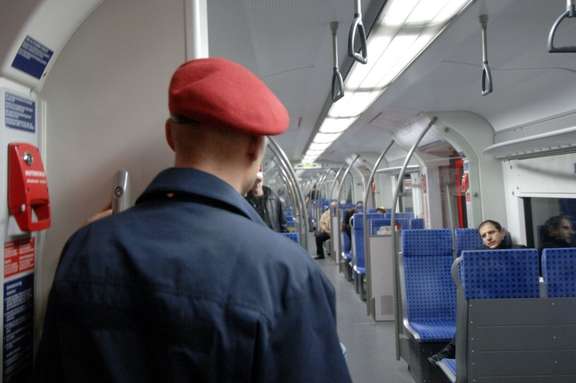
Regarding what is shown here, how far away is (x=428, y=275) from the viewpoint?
414 cm

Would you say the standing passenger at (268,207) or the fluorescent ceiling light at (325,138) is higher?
the fluorescent ceiling light at (325,138)

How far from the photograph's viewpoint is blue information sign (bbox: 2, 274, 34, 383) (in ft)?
3.83

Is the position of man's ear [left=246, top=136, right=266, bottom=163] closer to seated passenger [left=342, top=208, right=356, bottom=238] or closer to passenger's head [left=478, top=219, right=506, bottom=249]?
passenger's head [left=478, top=219, right=506, bottom=249]

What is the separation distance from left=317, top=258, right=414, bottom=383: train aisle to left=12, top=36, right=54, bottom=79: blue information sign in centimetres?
391

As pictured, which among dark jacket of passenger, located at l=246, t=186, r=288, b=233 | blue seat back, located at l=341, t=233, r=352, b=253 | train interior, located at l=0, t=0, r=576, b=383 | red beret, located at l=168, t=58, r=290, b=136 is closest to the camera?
red beret, located at l=168, t=58, r=290, b=136

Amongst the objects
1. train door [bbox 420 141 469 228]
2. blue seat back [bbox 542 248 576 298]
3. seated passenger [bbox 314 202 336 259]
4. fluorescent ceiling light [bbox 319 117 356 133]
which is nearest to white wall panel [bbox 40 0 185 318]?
blue seat back [bbox 542 248 576 298]

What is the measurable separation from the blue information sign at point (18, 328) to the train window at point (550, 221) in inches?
188

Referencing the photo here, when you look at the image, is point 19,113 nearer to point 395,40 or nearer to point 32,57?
point 32,57

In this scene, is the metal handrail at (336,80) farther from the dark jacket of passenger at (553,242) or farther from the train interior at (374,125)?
the dark jacket of passenger at (553,242)

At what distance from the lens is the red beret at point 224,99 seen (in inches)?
29.9

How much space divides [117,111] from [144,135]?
12cm

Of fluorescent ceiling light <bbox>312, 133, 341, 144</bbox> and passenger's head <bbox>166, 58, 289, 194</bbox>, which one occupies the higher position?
fluorescent ceiling light <bbox>312, 133, 341, 144</bbox>

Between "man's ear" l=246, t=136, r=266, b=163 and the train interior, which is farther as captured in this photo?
the train interior

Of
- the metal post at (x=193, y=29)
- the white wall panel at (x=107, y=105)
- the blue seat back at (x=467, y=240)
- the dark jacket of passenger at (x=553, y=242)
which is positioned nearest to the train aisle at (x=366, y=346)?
the blue seat back at (x=467, y=240)
